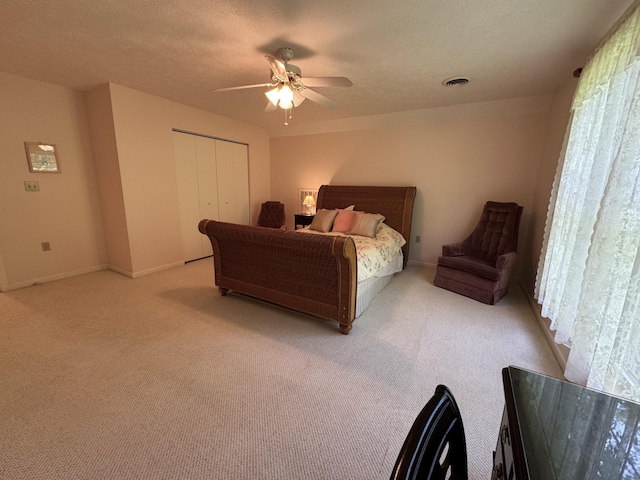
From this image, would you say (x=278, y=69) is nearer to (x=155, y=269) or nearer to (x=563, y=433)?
(x=563, y=433)

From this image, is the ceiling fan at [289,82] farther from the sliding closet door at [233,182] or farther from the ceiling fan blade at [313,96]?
the sliding closet door at [233,182]

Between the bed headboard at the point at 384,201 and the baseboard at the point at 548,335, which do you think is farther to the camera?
the bed headboard at the point at 384,201

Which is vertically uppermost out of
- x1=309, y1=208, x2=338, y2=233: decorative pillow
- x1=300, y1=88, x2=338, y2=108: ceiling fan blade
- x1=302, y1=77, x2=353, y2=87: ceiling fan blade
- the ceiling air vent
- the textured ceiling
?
the ceiling air vent

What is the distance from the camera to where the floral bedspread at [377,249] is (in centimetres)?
260

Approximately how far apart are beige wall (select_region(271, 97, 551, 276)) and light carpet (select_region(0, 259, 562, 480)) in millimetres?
1430

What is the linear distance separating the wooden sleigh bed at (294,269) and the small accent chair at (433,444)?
1482 mm

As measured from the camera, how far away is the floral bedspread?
2.60 meters

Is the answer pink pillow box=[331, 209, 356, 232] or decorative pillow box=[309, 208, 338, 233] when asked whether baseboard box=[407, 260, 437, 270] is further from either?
decorative pillow box=[309, 208, 338, 233]

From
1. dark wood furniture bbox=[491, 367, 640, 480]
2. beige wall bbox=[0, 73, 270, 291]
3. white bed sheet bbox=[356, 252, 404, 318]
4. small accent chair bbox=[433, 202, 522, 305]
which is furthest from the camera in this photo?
beige wall bbox=[0, 73, 270, 291]

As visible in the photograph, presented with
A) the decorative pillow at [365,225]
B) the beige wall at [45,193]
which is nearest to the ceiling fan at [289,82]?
the decorative pillow at [365,225]

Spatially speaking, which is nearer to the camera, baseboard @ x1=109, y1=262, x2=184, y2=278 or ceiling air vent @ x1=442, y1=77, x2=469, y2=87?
ceiling air vent @ x1=442, y1=77, x2=469, y2=87

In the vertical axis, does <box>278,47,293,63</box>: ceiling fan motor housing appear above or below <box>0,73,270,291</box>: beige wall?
above

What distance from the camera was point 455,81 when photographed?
2801 mm

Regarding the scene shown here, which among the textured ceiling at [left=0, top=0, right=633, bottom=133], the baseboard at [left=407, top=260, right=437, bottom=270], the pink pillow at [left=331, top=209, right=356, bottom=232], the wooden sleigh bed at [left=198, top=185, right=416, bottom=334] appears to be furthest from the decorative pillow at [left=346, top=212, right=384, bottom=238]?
the textured ceiling at [left=0, top=0, right=633, bottom=133]
